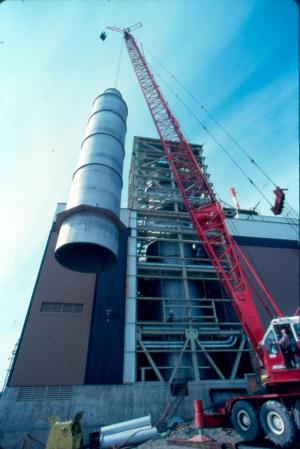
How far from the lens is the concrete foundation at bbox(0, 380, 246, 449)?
538 inches

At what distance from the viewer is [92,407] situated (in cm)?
1459

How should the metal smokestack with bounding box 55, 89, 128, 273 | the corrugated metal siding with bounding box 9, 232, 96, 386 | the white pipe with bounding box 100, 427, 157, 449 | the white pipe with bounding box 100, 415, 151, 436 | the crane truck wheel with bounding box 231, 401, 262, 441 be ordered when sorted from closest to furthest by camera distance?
the crane truck wheel with bounding box 231, 401, 262, 441 < the white pipe with bounding box 100, 427, 157, 449 < the white pipe with bounding box 100, 415, 151, 436 < the metal smokestack with bounding box 55, 89, 128, 273 < the corrugated metal siding with bounding box 9, 232, 96, 386

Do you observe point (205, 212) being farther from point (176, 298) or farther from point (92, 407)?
point (92, 407)

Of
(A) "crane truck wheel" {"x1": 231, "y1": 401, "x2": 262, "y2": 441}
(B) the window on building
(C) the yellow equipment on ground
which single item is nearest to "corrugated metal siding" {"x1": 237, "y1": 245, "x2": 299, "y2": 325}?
(A) "crane truck wheel" {"x1": 231, "y1": 401, "x2": 262, "y2": 441}

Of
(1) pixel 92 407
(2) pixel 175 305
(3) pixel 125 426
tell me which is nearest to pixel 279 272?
(2) pixel 175 305

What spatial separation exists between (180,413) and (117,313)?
696 centimetres

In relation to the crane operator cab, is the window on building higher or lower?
higher

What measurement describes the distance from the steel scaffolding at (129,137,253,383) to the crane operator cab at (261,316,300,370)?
26.8 ft

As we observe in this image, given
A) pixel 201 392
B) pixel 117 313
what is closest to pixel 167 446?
pixel 201 392

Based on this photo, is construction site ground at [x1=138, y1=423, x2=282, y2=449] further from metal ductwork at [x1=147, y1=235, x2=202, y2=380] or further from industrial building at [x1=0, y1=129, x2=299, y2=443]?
metal ductwork at [x1=147, y1=235, x2=202, y2=380]

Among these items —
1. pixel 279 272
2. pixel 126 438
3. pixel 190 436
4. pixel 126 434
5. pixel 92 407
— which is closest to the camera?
pixel 190 436

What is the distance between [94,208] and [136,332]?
904cm

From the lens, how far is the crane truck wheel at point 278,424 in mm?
8320

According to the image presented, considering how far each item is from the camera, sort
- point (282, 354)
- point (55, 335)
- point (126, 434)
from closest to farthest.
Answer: point (282, 354) → point (126, 434) → point (55, 335)
